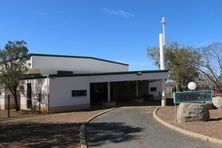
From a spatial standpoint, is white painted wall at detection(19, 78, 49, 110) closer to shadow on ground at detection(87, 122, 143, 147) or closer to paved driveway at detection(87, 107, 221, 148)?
shadow on ground at detection(87, 122, 143, 147)

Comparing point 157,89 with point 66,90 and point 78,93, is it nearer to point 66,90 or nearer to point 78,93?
point 78,93

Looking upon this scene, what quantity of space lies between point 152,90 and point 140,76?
12.5 meters

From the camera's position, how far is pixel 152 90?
149 ft

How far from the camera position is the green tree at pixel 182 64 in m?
52.3

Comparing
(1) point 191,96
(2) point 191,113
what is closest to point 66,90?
(1) point 191,96

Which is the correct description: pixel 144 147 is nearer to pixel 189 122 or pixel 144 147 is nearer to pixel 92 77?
pixel 189 122

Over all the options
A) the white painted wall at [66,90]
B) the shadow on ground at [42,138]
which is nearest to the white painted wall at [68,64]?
the white painted wall at [66,90]

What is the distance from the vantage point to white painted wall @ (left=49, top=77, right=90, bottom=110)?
96.1 ft

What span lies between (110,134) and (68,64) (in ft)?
86.7

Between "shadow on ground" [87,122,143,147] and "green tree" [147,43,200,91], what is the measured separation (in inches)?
1461

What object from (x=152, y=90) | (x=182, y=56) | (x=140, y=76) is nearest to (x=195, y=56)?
(x=182, y=56)

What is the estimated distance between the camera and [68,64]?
40562 millimetres

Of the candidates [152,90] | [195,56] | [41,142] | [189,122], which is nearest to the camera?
[41,142]

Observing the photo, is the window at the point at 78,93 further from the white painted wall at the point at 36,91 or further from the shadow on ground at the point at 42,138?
the shadow on ground at the point at 42,138
